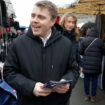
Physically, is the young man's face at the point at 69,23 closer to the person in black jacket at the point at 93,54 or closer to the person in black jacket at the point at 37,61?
the person in black jacket at the point at 93,54

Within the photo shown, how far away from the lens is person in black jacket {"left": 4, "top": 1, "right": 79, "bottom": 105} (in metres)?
1.74

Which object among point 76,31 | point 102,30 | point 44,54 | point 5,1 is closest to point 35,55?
point 44,54

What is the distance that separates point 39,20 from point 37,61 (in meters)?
0.38

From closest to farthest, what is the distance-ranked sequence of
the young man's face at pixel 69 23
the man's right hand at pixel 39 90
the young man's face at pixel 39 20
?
the man's right hand at pixel 39 90 < the young man's face at pixel 39 20 < the young man's face at pixel 69 23

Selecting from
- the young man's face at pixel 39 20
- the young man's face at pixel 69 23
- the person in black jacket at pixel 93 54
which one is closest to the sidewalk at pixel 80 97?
the person in black jacket at pixel 93 54

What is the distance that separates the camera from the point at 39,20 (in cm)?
175

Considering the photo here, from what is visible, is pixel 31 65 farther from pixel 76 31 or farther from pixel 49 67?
pixel 76 31

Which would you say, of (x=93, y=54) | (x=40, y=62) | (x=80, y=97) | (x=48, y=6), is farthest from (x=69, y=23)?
(x=80, y=97)

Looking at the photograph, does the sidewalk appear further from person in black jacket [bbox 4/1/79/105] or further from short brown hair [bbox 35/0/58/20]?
short brown hair [bbox 35/0/58/20]

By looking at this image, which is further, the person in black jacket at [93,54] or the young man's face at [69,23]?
the person in black jacket at [93,54]

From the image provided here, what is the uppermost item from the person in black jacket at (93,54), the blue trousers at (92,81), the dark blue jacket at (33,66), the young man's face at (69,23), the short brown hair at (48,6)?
the short brown hair at (48,6)

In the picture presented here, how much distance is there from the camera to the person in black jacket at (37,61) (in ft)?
5.69

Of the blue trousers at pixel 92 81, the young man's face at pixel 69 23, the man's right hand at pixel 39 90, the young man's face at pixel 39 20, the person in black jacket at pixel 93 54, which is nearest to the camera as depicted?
the man's right hand at pixel 39 90

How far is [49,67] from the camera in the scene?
5.91ft
